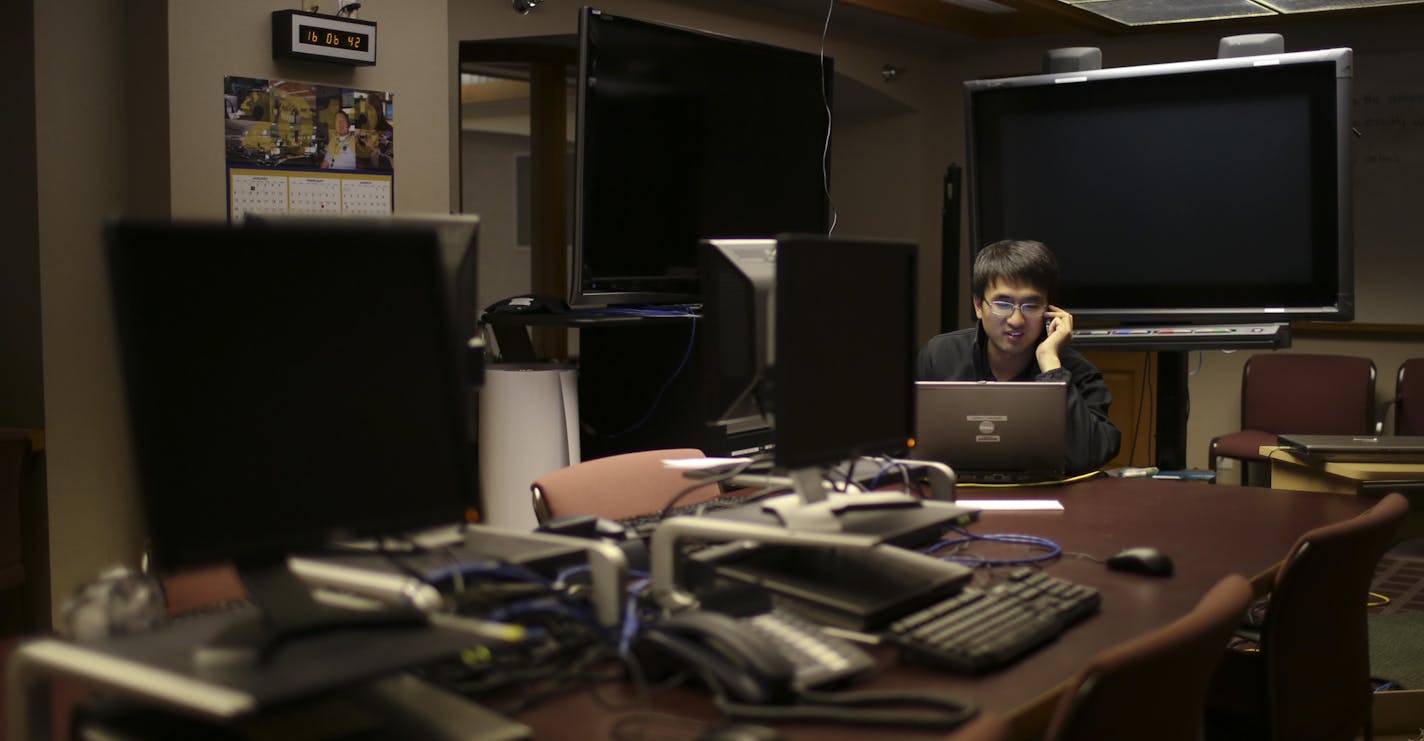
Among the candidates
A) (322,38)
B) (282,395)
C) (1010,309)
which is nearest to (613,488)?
(1010,309)

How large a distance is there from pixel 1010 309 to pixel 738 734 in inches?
84.3

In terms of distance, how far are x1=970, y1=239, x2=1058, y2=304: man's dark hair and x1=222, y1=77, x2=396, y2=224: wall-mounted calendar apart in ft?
6.16

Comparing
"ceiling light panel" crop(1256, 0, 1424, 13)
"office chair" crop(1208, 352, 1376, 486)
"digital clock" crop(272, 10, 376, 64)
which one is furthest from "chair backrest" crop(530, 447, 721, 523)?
"ceiling light panel" crop(1256, 0, 1424, 13)

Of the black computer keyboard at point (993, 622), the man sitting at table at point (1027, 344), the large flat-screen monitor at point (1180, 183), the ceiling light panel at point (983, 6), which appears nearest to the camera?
the black computer keyboard at point (993, 622)

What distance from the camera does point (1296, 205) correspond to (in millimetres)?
3658

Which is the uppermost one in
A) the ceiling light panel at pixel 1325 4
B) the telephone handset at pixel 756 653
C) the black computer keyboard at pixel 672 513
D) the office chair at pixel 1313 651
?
the ceiling light panel at pixel 1325 4

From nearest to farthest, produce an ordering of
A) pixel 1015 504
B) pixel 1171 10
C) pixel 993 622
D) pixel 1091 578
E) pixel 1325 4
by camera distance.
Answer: pixel 993 622, pixel 1091 578, pixel 1015 504, pixel 1325 4, pixel 1171 10

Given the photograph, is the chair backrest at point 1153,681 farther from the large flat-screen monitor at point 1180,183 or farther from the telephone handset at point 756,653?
the large flat-screen monitor at point 1180,183

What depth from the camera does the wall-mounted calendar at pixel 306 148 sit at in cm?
355

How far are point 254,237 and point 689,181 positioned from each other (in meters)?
2.77

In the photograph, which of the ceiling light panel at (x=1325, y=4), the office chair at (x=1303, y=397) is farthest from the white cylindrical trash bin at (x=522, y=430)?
the ceiling light panel at (x=1325, y=4)

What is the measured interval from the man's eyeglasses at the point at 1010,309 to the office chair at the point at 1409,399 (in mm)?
3111

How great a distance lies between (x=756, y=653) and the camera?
1310mm

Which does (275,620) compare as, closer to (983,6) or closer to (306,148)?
(306,148)
